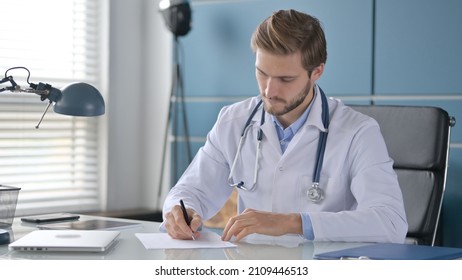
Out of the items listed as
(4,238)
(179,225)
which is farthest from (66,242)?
(179,225)

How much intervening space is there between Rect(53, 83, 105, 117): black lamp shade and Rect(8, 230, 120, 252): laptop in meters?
0.36

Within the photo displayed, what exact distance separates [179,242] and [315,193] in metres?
0.49

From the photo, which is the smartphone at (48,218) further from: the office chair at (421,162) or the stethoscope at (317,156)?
the office chair at (421,162)

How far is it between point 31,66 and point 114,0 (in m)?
0.71

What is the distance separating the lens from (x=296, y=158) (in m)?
2.29

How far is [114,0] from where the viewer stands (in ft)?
14.8

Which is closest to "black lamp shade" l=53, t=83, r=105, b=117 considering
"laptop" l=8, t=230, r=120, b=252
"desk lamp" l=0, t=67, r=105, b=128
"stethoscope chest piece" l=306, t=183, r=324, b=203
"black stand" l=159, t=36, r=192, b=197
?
"desk lamp" l=0, t=67, r=105, b=128

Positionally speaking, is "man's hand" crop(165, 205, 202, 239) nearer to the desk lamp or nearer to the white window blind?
the desk lamp

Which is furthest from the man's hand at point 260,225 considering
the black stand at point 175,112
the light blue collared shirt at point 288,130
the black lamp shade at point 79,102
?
the black stand at point 175,112

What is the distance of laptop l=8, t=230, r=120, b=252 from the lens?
1783mm

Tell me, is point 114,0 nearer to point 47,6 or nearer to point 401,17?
point 47,6

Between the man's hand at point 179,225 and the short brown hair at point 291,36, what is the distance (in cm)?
56

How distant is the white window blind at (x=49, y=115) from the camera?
4004 mm
